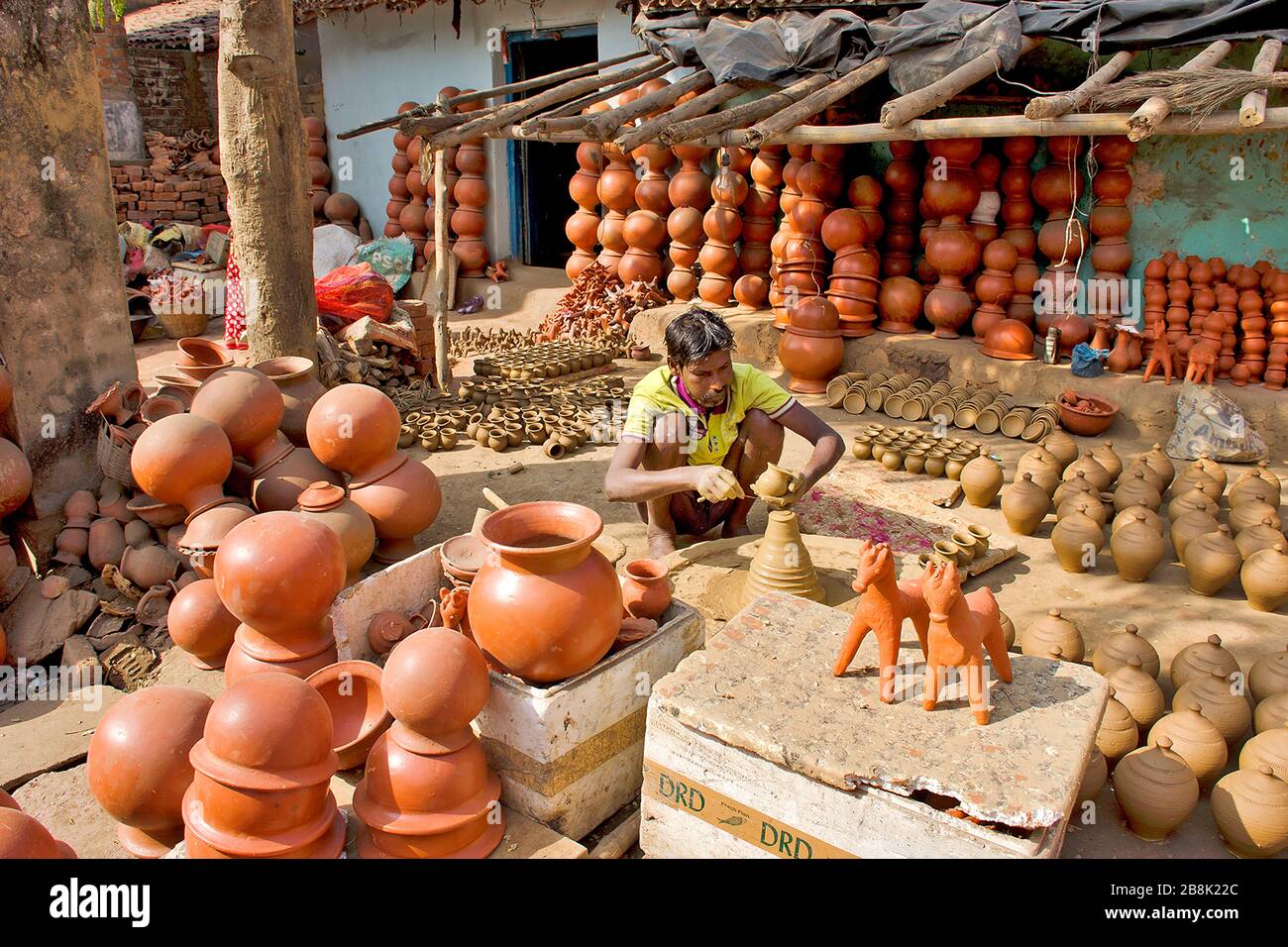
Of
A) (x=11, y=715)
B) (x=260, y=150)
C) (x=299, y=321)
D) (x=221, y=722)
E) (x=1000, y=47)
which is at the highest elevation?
(x=1000, y=47)

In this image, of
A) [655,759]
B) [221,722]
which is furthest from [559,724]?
[221,722]

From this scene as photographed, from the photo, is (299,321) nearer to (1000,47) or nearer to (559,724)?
(559,724)

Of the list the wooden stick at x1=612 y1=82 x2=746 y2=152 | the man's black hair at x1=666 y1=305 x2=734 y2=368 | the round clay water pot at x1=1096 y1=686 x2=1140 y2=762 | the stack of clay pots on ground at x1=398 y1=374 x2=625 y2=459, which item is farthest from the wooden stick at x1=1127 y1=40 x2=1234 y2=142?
the stack of clay pots on ground at x1=398 y1=374 x2=625 y2=459

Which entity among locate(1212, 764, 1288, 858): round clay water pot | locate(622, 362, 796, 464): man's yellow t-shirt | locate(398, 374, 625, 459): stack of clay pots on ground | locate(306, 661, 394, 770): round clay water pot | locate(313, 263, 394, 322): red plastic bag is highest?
Result: locate(313, 263, 394, 322): red plastic bag

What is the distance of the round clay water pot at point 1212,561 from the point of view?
3.79 metres

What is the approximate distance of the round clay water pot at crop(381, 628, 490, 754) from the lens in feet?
7.41

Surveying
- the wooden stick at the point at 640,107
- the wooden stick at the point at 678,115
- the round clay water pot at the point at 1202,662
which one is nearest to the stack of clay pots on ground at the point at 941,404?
the wooden stick at the point at 678,115

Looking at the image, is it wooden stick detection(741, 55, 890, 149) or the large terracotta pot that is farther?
wooden stick detection(741, 55, 890, 149)

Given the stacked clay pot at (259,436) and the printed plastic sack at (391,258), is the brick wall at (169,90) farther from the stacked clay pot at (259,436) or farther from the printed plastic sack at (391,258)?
the stacked clay pot at (259,436)

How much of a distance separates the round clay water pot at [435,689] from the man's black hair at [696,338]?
159cm

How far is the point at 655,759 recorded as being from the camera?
7.91ft

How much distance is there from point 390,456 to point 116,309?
1.62m

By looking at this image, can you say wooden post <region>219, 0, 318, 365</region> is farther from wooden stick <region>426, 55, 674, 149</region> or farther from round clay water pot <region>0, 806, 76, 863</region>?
round clay water pot <region>0, 806, 76, 863</region>

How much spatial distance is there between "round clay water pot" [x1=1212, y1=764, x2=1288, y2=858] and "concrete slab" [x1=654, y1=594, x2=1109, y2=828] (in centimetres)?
49
